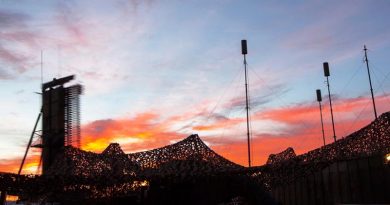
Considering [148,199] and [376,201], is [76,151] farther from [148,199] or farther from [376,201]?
[376,201]

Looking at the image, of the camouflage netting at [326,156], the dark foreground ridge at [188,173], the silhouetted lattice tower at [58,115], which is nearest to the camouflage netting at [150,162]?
the dark foreground ridge at [188,173]

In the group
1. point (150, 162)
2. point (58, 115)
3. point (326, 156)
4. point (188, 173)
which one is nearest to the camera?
point (188, 173)

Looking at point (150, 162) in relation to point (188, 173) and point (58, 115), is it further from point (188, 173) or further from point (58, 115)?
point (58, 115)

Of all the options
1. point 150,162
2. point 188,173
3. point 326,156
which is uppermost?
point 326,156

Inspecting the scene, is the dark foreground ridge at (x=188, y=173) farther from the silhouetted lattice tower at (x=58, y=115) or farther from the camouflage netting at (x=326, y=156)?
the silhouetted lattice tower at (x=58, y=115)

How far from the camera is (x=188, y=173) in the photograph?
80.9ft

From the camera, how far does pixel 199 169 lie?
81.6 feet

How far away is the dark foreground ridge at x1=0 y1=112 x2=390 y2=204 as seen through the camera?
2400cm

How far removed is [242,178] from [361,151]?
6274 mm

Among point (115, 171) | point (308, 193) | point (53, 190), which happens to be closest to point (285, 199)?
point (308, 193)

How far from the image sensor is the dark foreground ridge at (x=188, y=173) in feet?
78.7

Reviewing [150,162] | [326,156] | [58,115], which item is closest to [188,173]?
[150,162]

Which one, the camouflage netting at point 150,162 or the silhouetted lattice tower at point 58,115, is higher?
the silhouetted lattice tower at point 58,115

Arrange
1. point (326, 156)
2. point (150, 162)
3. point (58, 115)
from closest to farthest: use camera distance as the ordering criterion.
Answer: point (150, 162), point (326, 156), point (58, 115)
